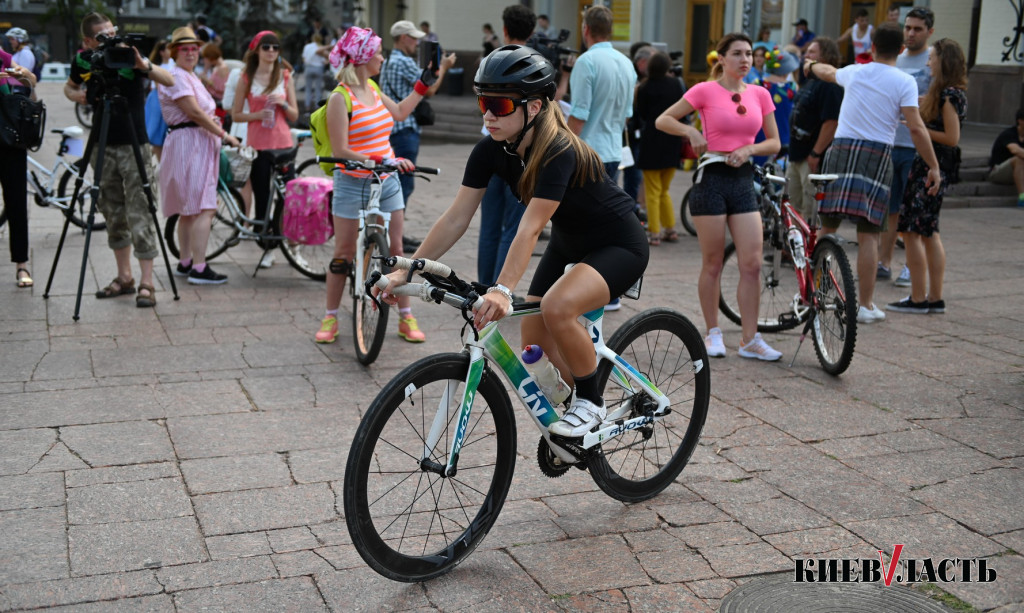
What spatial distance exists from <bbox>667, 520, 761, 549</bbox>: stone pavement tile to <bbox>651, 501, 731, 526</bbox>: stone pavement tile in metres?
0.04

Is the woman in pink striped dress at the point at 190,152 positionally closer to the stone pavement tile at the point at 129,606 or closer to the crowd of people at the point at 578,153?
the crowd of people at the point at 578,153

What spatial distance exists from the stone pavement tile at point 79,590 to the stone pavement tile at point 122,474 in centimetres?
88

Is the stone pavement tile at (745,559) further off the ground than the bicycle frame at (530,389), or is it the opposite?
the bicycle frame at (530,389)

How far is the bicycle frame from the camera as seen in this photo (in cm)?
351

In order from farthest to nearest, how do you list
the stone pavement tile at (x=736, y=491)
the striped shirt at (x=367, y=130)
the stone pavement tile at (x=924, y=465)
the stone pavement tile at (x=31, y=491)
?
the striped shirt at (x=367, y=130) → the stone pavement tile at (x=924, y=465) → the stone pavement tile at (x=736, y=491) → the stone pavement tile at (x=31, y=491)

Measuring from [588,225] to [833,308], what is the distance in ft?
8.87

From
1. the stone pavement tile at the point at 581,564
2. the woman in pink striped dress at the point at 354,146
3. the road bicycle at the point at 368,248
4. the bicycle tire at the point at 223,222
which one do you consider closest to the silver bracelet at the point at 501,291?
the stone pavement tile at the point at 581,564

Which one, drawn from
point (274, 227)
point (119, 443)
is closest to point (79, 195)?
point (274, 227)

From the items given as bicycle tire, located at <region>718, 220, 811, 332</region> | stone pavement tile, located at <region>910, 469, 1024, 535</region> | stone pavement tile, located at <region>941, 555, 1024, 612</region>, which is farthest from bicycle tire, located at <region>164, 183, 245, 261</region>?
stone pavement tile, located at <region>941, 555, 1024, 612</region>

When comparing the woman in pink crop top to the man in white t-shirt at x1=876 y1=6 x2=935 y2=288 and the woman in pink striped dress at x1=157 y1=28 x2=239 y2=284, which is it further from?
the woman in pink striped dress at x1=157 y1=28 x2=239 y2=284

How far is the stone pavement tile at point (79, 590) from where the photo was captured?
339cm

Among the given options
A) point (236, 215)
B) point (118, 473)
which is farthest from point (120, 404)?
point (236, 215)

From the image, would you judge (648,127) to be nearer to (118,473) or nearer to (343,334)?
(343,334)

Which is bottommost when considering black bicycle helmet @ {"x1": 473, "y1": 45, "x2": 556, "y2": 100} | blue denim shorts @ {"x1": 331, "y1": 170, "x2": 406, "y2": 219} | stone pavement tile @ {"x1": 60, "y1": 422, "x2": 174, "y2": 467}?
stone pavement tile @ {"x1": 60, "y1": 422, "x2": 174, "y2": 467}
